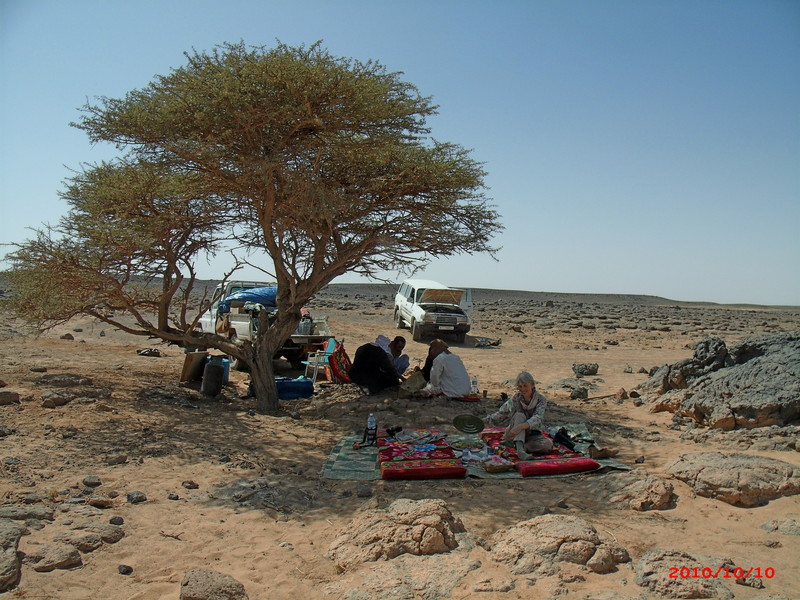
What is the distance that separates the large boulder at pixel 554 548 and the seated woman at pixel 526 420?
225 cm

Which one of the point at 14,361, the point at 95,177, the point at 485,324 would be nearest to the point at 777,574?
the point at 95,177

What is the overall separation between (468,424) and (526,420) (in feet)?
4.44

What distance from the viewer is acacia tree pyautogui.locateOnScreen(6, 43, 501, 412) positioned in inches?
326

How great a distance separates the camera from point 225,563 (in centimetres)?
455

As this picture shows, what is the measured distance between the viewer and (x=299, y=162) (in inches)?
371

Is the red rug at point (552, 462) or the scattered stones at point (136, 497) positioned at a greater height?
the red rug at point (552, 462)

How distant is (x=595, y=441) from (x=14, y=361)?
35.1 ft

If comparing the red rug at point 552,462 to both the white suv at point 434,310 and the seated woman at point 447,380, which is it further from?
the white suv at point 434,310

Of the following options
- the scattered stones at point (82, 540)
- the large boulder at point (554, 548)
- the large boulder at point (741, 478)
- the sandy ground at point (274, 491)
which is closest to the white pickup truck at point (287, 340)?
the sandy ground at point (274, 491)

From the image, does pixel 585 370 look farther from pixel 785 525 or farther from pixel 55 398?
pixel 55 398

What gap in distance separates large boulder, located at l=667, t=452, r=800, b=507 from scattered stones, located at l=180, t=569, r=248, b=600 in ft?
13.1

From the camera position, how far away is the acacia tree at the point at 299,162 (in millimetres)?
8289

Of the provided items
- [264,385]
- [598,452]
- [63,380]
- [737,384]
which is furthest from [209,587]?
[63,380]

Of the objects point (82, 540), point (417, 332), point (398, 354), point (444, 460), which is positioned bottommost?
point (82, 540)
